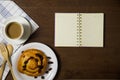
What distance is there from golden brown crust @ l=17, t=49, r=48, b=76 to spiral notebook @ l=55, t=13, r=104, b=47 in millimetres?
62

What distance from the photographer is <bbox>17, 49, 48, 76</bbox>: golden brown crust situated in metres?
0.71

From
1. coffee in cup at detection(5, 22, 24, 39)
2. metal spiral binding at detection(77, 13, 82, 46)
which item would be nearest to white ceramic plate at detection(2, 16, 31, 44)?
coffee in cup at detection(5, 22, 24, 39)

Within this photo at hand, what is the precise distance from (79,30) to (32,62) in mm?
160

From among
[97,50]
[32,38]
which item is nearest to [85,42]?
[97,50]

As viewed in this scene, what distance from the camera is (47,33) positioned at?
0.76m

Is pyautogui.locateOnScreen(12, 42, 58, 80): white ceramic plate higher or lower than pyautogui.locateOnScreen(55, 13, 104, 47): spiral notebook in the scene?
lower

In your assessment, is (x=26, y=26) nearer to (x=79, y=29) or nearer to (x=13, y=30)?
(x=13, y=30)

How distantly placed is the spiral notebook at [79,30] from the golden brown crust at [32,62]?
6 cm

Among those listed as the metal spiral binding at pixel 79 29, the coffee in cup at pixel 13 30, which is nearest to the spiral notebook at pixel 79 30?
the metal spiral binding at pixel 79 29

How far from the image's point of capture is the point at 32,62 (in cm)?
71

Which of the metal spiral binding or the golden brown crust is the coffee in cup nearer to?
the golden brown crust

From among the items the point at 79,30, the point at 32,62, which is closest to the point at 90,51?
the point at 79,30

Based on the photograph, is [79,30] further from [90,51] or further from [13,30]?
[13,30]

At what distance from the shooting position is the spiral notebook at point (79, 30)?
2.45 ft
